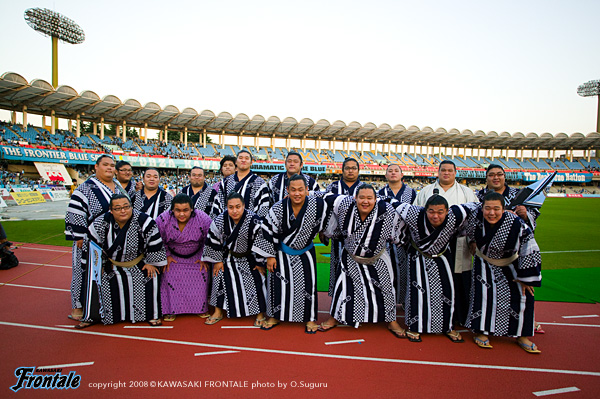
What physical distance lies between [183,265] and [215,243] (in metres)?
0.54

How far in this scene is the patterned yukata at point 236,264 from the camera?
3625 mm

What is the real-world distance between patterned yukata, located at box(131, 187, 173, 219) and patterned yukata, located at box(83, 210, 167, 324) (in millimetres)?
874

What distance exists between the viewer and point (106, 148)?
1179 inches

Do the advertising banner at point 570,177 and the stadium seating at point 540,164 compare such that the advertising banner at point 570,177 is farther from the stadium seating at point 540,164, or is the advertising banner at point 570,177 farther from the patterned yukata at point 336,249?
the patterned yukata at point 336,249

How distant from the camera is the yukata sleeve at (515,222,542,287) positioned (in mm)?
3039

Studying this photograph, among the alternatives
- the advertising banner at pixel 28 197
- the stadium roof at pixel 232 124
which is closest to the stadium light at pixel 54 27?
the stadium roof at pixel 232 124

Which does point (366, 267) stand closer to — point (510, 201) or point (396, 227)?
point (396, 227)

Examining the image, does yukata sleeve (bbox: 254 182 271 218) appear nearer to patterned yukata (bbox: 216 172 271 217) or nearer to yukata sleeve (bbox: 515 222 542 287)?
patterned yukata (bbox: 216 172 271 217)

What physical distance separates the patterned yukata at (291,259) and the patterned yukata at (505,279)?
1687mm

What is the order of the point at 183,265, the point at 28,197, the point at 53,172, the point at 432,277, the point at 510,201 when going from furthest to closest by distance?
the point at 53,172 → the point at 28,197 → the point at 510,201 → the point at 183,265 → the point at 432,277

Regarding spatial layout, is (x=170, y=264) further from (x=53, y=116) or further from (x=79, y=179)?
(x=53, y=116)

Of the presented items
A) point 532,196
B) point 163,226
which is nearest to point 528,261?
point 532,196

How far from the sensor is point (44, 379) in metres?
2.58

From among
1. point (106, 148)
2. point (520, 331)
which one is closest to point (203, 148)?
point (106, 148)
